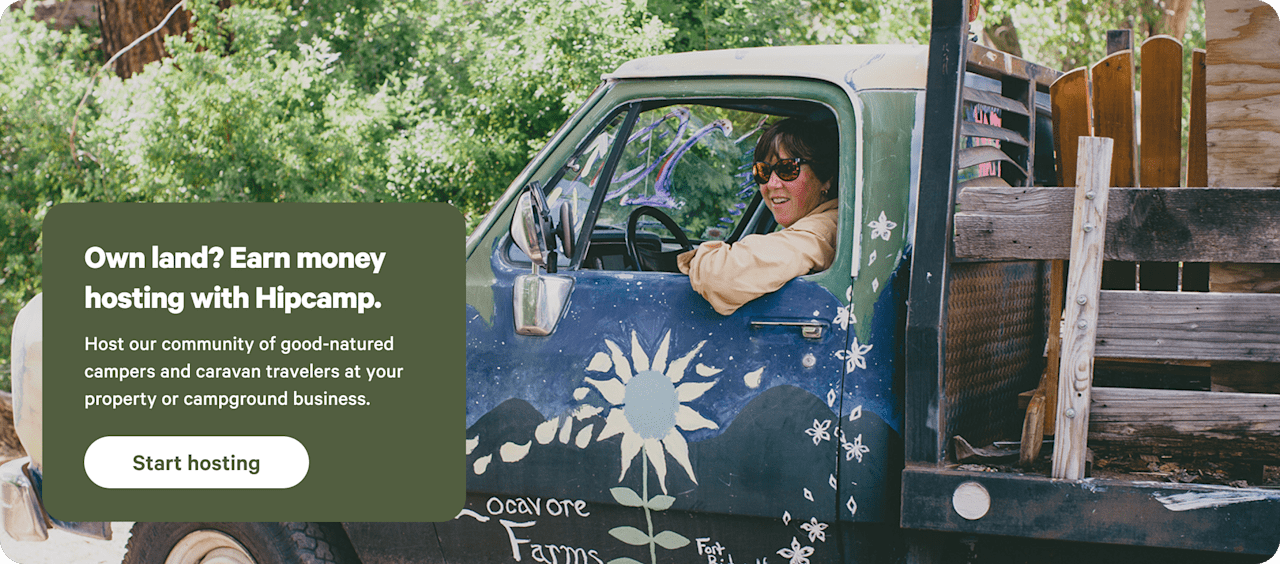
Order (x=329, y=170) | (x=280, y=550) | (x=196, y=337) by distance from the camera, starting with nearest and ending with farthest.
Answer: (x=196, y=337), (x=280, y=550), (x=329, y=170)

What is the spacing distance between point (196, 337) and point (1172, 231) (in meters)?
2.40

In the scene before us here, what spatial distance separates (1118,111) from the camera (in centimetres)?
252

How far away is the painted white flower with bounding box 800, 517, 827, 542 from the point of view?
2.38 meters

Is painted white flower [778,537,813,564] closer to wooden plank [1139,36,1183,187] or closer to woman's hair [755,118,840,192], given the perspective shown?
woman's hair [755,118,840,192]

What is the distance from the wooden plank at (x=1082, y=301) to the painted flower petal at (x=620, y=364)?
40.1 inches

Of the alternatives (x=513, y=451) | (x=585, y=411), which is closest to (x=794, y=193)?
(x=585, y=411)

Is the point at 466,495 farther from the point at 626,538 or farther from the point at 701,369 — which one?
the point at 701,369

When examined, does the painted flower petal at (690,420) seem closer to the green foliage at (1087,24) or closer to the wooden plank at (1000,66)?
the wooden plank at (1000,66)

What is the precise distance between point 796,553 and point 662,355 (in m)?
0.59

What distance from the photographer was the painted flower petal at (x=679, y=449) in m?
2.46

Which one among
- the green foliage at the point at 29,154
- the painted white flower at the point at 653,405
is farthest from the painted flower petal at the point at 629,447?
the green foliage at the point at 29,154

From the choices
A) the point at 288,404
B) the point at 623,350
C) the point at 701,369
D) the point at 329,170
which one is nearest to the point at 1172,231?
the point at 701,369

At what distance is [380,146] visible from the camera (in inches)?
264
